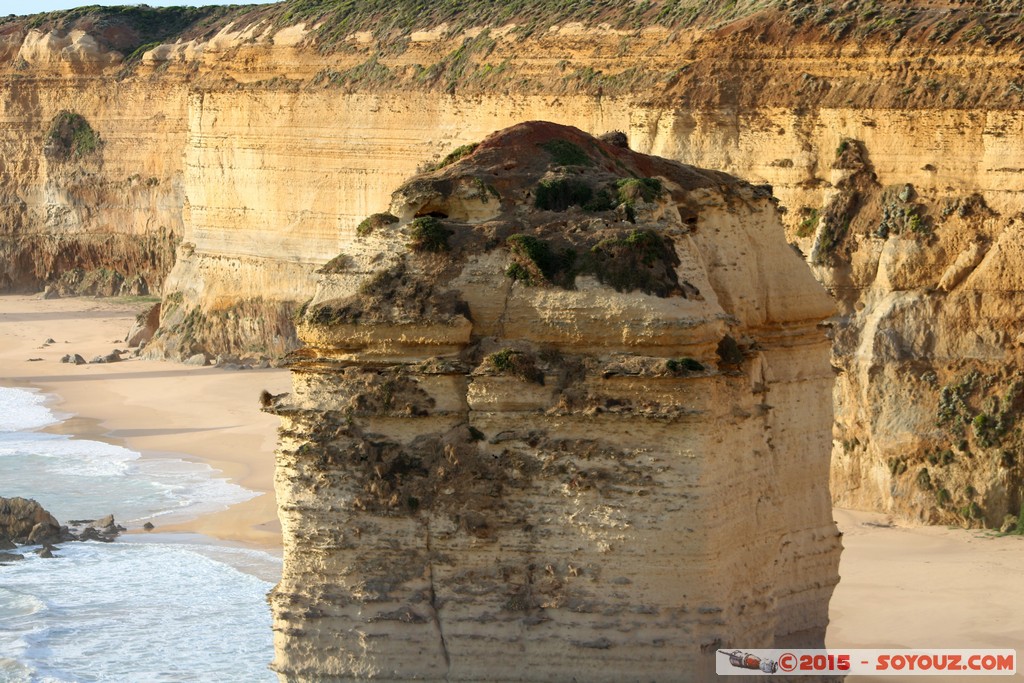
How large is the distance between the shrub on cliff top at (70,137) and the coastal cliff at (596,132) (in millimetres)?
107

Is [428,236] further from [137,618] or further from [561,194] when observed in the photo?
[137,618]

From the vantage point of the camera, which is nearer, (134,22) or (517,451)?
(517,451)

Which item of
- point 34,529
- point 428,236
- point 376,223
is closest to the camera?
point 428,236

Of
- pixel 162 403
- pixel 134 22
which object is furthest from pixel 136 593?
pixel 134 22

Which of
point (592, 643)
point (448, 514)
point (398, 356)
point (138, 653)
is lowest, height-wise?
point (138, 653)

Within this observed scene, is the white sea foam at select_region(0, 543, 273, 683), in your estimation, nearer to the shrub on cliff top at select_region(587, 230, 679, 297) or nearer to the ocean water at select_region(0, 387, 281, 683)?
the ocean water at select_region(0, 387, 281, 683)

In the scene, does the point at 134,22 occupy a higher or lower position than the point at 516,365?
higher

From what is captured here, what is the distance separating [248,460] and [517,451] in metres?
18.5

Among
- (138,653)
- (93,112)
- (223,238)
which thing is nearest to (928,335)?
(138,653)

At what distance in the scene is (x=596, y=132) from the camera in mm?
31297

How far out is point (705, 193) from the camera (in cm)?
1485

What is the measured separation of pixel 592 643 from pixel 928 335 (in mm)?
12903

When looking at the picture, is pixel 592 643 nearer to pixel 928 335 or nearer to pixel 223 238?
pixel 928 335

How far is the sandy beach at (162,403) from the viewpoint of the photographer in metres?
27.2
